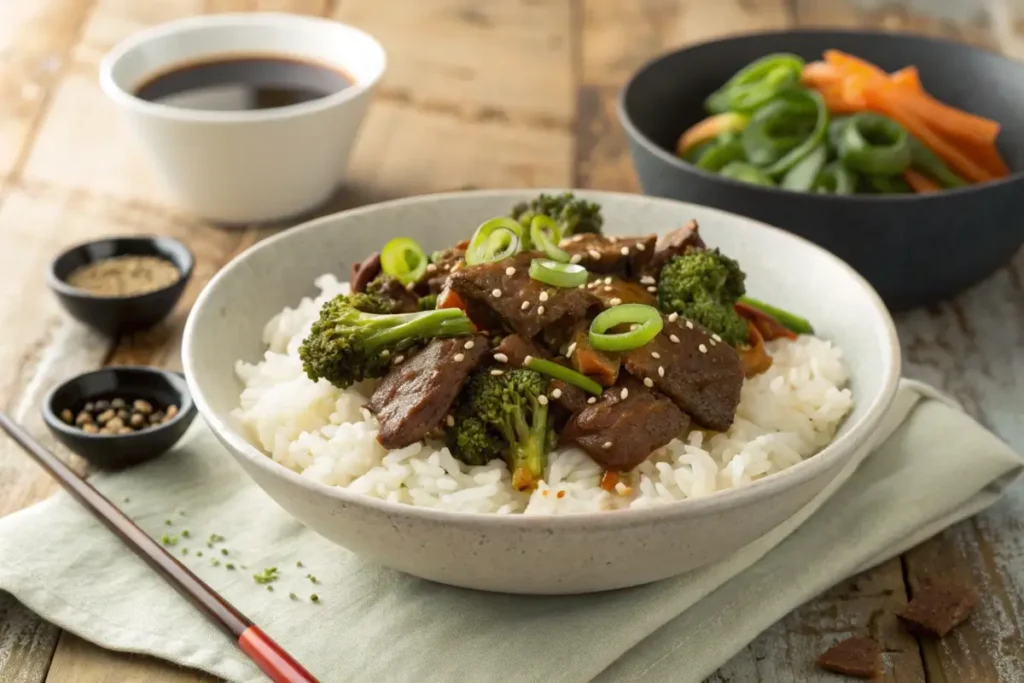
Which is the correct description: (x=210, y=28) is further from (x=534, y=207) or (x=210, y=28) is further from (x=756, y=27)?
(x=756, y=27)

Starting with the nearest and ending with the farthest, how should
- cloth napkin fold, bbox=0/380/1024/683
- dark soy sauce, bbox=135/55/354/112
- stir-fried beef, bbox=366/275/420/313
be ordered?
cloth napkin fold, bbox=0/380/1024/683 → stir-fried beef, bbox=366/275/420/313 → dark soy sauce, bbox=135/55/354/112

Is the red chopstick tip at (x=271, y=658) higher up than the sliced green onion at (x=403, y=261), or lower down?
lower down

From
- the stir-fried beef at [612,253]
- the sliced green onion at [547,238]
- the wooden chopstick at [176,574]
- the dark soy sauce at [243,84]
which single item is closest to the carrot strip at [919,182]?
the stir-fried beef at [612,253]

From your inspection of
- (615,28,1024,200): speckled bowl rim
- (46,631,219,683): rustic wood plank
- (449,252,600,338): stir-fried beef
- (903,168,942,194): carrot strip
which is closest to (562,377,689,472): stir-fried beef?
(449,252,600,338): stir-fried beef

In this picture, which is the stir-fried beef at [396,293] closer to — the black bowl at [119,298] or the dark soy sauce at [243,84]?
the black bowl at [119,298]

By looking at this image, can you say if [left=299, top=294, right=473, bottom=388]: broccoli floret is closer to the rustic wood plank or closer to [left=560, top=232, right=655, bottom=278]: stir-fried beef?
[left=560, top=232, right=655, bottom=278]: stir-fried beef

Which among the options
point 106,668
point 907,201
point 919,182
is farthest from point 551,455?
point 919,182

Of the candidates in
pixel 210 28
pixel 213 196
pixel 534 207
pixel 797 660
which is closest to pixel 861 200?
pixel 534 207
